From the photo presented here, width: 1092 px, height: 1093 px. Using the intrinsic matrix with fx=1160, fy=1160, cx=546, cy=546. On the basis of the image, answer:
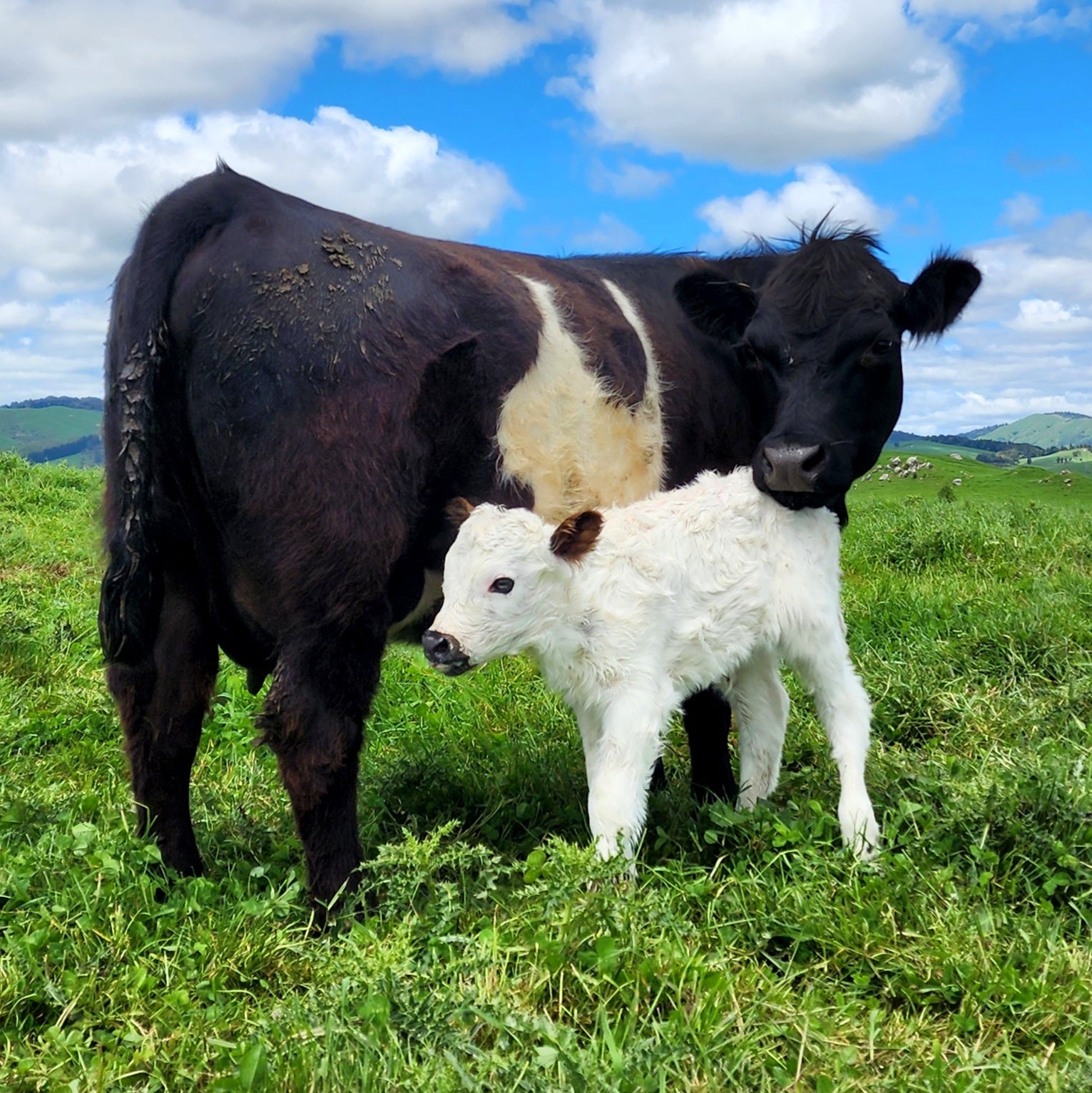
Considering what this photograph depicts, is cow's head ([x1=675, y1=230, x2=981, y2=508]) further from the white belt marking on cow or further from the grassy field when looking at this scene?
the grassy field

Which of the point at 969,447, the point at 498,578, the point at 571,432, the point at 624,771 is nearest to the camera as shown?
the point at 498,578

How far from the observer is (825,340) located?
4.50 metres

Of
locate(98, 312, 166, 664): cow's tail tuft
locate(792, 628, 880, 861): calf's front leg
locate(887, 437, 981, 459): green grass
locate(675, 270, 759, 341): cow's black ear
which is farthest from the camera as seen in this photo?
locate(887, 437, 981, 459): green grass

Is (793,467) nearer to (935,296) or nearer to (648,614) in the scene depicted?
(648,614)

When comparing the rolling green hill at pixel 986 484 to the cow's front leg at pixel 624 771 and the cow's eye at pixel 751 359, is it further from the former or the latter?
the cow's front leg at pixel 624 771

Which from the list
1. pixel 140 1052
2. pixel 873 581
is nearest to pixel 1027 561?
pixel 873 581

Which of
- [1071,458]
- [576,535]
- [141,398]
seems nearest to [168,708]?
[141,398]

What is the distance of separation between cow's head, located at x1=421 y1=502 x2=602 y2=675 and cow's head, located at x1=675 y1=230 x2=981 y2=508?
90 centimetres

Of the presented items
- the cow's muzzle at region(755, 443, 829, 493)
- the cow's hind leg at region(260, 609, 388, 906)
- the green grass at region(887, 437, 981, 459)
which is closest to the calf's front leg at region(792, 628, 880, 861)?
the cow's muzzle at region(755, 443, 829, 493)

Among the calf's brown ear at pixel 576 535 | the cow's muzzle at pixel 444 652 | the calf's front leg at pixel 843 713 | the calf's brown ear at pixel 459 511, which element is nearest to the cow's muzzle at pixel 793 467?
the calf's front leg at pixel 843 713

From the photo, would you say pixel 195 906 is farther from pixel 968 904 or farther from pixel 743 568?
pixel 968 904

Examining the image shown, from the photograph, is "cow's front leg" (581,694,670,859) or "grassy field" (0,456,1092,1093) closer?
"grassy field" (0,456,1092,1093)

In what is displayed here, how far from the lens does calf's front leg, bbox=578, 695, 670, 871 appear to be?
12.3 ft

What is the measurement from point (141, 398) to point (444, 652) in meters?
1.35
